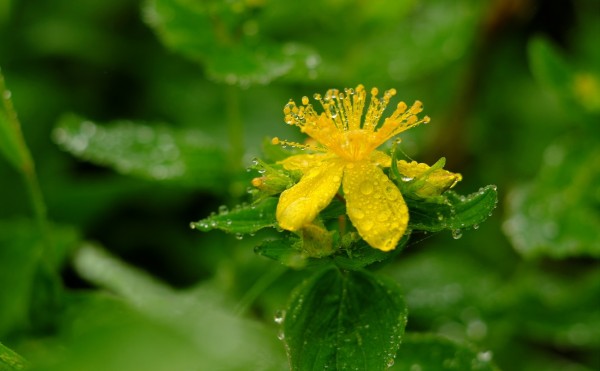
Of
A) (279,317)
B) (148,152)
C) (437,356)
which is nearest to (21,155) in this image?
(148,152)

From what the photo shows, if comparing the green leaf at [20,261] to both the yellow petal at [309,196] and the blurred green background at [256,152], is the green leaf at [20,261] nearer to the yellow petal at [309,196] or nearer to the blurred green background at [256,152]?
the blurred green background at [256,152]

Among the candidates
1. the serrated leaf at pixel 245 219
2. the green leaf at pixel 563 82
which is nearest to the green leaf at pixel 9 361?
the serrated leaf at pixel 245 219

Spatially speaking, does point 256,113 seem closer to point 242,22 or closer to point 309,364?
point 242,22

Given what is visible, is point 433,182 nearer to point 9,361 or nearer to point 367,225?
point 367,225

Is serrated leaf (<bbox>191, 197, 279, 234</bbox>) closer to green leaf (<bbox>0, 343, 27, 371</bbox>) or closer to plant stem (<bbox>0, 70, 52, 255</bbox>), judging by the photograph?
green leaf (<bbox>0, 343, 27, 371</bbox>)

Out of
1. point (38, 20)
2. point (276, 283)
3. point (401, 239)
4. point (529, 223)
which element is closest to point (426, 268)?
point (529, 223)

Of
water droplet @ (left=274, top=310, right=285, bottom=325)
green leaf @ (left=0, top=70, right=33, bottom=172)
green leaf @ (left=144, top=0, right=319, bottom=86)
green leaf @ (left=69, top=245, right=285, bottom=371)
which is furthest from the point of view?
green leaf @ (left=144, top=0, right=319, bottom=86)

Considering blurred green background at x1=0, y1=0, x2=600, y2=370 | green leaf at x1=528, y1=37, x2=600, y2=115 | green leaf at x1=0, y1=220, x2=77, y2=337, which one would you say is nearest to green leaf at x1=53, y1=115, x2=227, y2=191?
blurred green background at x1=0, y1=0, x2=600, y2=370
